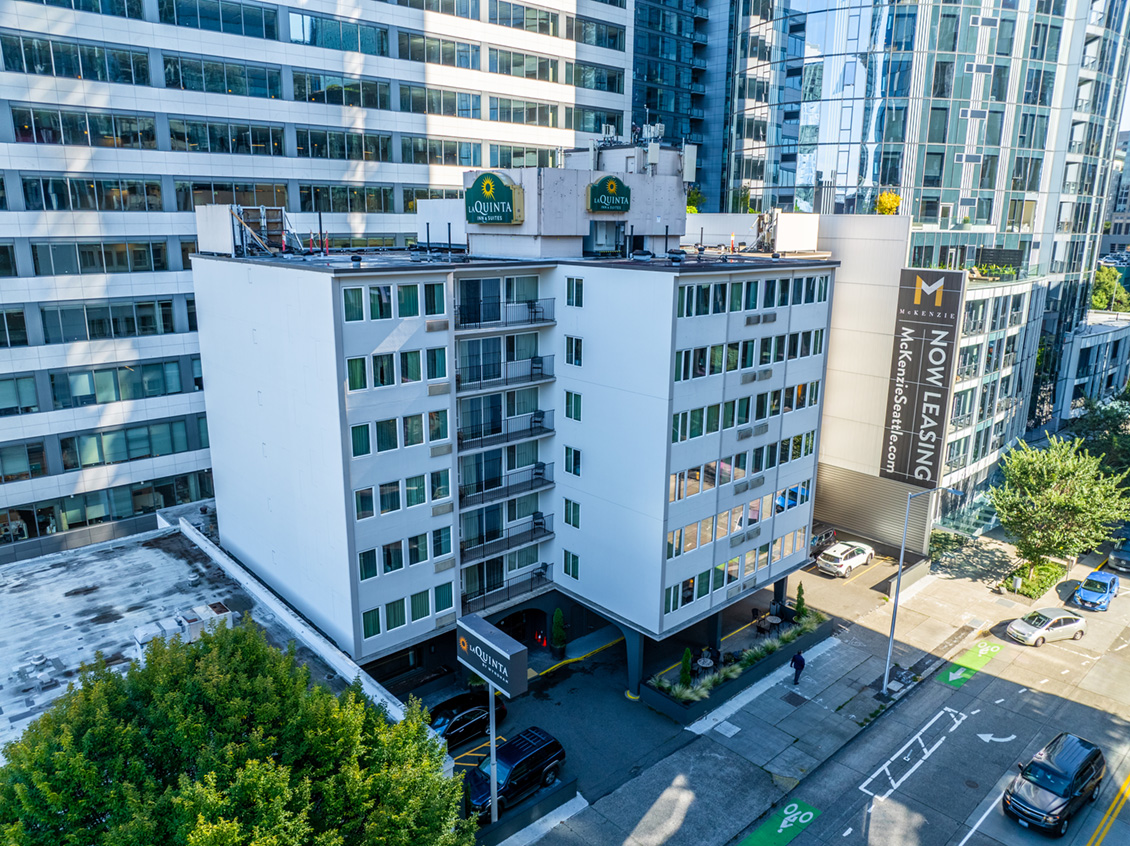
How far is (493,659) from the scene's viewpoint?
89.1 ft

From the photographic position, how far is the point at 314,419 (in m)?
32.0

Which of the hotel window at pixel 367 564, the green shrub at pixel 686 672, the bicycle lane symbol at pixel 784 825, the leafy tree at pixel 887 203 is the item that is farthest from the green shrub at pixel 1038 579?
the hotel window at pixel 367 564

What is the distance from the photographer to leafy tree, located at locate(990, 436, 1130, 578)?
153 feet

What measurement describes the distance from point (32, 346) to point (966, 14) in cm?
6125

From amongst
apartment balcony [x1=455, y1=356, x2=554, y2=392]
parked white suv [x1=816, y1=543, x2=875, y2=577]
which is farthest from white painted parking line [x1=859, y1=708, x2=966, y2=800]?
apartment balcony [x1=455, y1=356, x2=554, y2=392]

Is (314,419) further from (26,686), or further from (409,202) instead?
(409,202)

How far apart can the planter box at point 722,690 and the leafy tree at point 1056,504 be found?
51.1 ft

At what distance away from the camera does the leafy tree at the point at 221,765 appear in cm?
1828

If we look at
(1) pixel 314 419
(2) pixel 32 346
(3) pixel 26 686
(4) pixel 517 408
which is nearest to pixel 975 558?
(4) pixel 517 408

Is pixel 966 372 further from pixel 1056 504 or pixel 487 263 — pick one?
pixel 487 263

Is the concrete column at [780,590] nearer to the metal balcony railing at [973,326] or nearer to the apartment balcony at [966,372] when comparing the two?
the apartment balcony at [966,372]

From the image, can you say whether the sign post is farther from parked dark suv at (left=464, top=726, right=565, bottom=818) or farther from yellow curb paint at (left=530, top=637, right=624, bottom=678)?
yellow curb paint at (left=530, top=637, right=624, bottom=678)

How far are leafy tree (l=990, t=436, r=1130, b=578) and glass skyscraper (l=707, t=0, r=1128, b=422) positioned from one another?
15.2 metres

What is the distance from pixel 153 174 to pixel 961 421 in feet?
175
